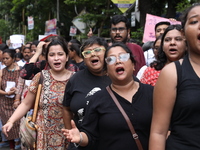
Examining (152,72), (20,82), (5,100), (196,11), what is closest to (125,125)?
(196,11)

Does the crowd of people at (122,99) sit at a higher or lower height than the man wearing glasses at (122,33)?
lower

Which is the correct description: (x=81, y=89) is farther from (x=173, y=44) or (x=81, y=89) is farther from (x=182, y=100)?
(x=182, y=100)

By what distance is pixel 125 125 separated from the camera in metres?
2.52

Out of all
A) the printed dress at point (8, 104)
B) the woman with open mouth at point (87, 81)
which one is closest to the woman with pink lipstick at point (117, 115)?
the woman with open mouth at point (87, 81)

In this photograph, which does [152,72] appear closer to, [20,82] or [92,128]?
[92,128]

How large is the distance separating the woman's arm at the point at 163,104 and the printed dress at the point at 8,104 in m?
5.90

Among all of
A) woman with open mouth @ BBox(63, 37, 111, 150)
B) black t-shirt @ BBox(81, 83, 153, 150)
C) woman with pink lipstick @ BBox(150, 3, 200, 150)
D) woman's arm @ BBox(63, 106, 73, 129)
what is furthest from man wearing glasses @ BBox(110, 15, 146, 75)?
woman with pink lipstick @ BBox(150, 3, 200, 150)

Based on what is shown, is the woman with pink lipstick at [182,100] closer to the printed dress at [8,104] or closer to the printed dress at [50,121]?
the printed dress at [50,121]

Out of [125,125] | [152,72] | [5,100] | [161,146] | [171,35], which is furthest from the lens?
[5,100]

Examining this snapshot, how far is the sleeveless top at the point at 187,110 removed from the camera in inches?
79.2

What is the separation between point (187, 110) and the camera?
2025mm

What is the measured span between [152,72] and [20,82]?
10.3ft

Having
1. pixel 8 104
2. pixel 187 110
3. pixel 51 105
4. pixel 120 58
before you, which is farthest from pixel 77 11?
pixel 187 110

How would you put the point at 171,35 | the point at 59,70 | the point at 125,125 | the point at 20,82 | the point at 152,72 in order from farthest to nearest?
the point at 20,82 → the point at 59,70 → the point at 152,72 → the point at 171,35 → the point at 125,125
